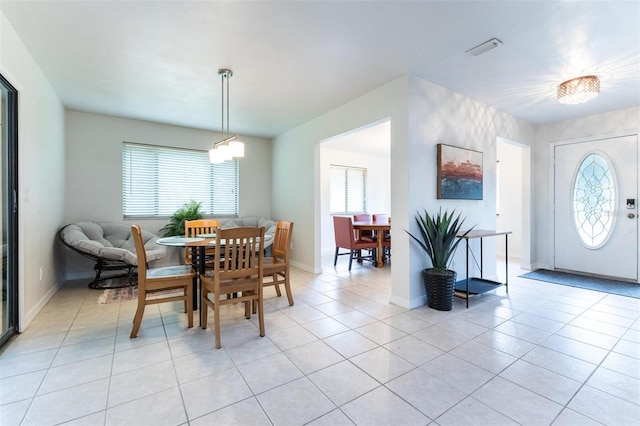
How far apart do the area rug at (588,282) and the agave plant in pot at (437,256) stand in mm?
2185

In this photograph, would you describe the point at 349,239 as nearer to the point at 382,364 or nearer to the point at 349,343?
the point at 349,343

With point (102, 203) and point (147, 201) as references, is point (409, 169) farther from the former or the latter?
point (102, 203)

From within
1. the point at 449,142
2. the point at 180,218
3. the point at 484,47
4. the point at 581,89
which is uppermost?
the point at 484,47

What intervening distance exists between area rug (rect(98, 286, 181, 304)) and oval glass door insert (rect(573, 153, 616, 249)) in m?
5.94

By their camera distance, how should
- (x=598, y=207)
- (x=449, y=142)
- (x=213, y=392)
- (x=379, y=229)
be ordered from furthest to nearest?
(x=379, y=229), (x=598, y=207), (x=449, y=142), (x=213, y=392)

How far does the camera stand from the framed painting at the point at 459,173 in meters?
3.35

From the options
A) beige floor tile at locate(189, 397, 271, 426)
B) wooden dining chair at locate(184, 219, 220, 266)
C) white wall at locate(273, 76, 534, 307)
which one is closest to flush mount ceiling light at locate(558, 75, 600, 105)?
white wall at locate(273, 76, 534, 307)

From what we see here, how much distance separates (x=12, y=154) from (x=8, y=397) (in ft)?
6.17

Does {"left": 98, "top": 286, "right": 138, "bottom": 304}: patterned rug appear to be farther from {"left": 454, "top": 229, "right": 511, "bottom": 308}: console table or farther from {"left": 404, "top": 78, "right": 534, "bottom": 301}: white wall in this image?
{"left": 454, "top": 229, "right": 511, "bottom": 308}: console table

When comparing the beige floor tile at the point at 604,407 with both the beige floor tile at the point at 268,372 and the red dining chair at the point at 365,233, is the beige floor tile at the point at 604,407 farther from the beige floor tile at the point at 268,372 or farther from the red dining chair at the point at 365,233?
the red dining chair at the point at 365,233

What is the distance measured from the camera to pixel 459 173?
11.5 feet

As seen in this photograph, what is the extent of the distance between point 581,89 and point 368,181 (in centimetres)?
503

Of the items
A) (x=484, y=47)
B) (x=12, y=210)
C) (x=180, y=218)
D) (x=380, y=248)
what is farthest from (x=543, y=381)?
(x=180, y=218)

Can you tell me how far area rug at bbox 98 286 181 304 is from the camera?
337 cm
